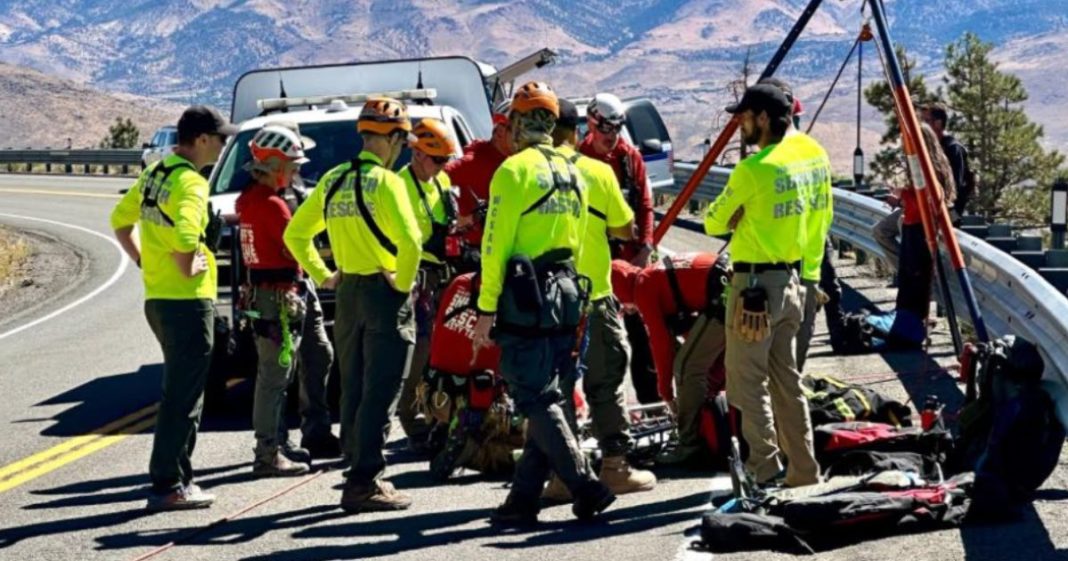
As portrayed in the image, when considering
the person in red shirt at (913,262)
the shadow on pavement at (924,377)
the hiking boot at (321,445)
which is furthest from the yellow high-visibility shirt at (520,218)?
the person in red shirt at (913,262)

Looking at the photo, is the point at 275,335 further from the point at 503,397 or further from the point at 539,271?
the point at 539,271

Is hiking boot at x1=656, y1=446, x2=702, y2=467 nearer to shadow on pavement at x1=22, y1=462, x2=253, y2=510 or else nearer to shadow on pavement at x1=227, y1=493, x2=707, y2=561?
shadow on pavement at x1=227, y1=493, x2=707, y2=561

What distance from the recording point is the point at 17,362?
1554cm

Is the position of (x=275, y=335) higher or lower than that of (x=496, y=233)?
lower

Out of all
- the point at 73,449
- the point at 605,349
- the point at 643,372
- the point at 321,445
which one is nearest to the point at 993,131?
the point at 643,372

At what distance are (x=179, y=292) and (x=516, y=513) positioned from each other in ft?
7.17

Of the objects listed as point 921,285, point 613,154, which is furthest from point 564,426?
point 921,285

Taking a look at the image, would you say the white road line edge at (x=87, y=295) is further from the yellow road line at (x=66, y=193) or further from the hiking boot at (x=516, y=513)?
the hiking boot at (x=516, y=513)

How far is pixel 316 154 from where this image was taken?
1318cm

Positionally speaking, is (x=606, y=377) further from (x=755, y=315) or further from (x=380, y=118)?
(x=380, y=118)

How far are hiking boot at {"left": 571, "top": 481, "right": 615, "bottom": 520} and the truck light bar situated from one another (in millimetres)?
6491

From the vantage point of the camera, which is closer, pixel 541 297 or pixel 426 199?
pixel 541 297

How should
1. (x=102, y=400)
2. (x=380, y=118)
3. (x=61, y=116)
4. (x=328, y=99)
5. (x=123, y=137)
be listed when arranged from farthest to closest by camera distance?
1. (x=61, y=116)
2. (x=123, y=137)
3. (x=328, y=99)
4. (x=102, y=400)
5. (x=380, y=118)

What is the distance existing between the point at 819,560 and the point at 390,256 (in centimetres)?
280
